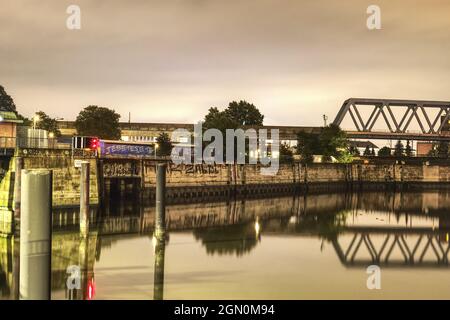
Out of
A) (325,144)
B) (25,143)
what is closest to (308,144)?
(325,144)

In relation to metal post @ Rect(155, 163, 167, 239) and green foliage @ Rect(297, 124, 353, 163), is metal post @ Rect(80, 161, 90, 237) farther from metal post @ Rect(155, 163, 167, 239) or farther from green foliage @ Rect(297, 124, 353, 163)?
green foliage @ Rect(297, 124, 353, 163)

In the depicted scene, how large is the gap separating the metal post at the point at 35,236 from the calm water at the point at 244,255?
14.1m

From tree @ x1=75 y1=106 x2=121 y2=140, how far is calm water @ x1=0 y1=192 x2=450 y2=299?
212 feet

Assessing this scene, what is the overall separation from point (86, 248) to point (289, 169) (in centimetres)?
6805

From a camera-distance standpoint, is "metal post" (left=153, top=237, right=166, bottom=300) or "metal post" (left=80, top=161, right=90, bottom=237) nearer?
"metal post" (left=153, top=237, right=166, bottom=300)

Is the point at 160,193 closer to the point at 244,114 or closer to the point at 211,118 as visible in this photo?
the point at 211,118

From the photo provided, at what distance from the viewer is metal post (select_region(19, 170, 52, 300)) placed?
28.6 feet

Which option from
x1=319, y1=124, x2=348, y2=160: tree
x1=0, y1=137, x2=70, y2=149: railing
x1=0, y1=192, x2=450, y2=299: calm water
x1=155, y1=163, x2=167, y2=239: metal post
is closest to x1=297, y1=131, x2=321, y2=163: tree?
x1=319, y1=124, x2=348, y2=160: tree

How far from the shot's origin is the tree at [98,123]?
12200cm

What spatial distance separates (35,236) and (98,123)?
117431 millimetres
